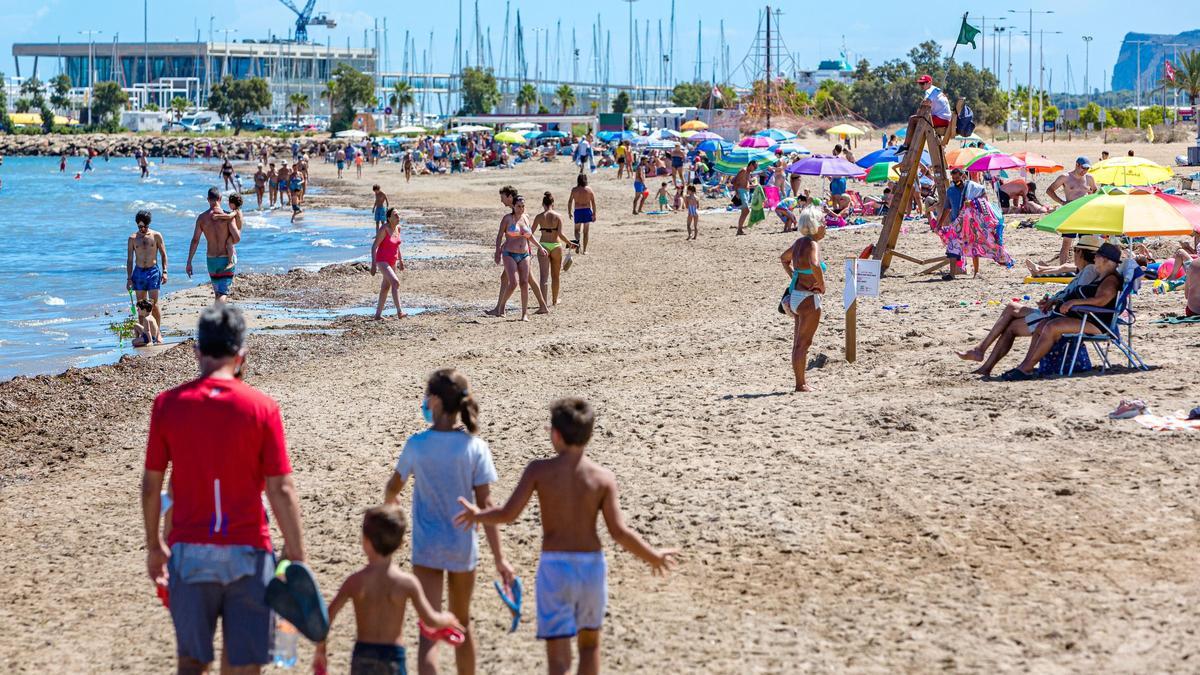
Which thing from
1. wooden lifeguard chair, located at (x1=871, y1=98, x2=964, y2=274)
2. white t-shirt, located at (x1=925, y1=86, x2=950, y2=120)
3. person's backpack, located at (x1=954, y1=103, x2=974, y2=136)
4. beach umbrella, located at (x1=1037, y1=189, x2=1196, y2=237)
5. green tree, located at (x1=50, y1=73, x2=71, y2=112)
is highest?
green tree, located at (x1=50, y1=73, x2=71, y2=112)

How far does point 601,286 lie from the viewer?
18.2 m

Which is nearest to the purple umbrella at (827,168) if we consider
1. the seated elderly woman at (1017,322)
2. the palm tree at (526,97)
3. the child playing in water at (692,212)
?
the child playing in water at (692,212)

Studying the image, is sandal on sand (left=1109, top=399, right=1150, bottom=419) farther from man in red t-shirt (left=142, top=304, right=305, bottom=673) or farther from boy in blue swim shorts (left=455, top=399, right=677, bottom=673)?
man in red t-shirt (left=142, top=304, right=305, bottom=673)

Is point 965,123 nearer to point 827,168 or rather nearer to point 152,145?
point 827,168

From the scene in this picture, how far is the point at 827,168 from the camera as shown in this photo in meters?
25.6

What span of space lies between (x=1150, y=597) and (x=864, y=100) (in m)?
86.3

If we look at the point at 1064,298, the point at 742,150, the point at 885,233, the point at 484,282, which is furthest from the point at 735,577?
the point at 742,150

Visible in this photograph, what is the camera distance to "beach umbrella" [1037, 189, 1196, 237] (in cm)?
1012

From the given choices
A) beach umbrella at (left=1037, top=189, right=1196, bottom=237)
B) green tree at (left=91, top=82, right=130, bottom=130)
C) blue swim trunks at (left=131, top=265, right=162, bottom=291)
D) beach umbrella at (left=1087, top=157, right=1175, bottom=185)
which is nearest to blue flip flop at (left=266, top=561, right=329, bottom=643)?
beach umbrella at (left=1037, top=189, right=1196, bottom=237)

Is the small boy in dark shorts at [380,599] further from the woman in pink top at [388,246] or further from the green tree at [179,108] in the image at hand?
the green tree at [179,108]

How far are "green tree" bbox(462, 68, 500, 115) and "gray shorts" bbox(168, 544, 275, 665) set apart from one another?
113 m

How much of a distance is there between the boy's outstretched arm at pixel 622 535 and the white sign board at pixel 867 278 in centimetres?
613

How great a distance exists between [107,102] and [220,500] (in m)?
137

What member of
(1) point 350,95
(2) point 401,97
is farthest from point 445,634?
(2) point 401,97
